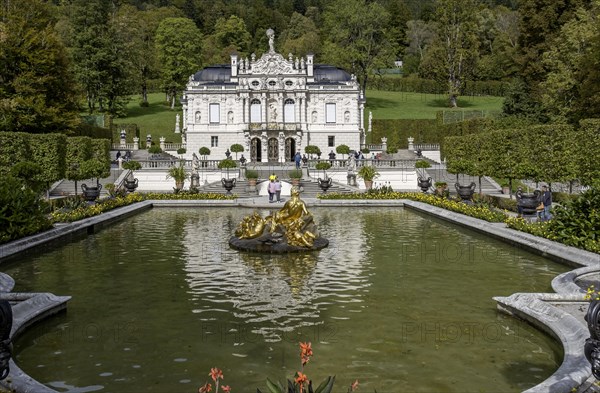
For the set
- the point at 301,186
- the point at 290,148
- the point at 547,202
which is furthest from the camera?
the point at 290,148

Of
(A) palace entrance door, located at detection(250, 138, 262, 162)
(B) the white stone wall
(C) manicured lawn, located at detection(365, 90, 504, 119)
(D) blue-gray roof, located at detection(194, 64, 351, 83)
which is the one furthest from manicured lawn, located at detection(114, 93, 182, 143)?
(B) the white stone wall

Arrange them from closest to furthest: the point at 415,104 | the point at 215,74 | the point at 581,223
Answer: the point at 581,223, the point at 215,74, the point at 415,104

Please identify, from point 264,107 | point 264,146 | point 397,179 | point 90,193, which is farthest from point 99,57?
point 90,193

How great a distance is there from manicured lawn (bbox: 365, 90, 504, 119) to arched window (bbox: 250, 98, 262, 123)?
21740mm

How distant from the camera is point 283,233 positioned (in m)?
17.4

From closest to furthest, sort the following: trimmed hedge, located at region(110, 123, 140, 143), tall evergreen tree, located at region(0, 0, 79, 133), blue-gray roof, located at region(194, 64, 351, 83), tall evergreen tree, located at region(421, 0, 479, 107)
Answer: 1. tall evergreen tree, located at region(0, 0, 79, 133)
2. blue-gray roof, located at region(194, 64, 351, 83)
3. trimmed hedge, located at region(110, 123, 140, 143)
4. tall evergreen tree, located at region(421, 0, 479, 107)

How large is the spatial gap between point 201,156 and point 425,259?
4940 cm

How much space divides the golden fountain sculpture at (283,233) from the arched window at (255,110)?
47097 mm

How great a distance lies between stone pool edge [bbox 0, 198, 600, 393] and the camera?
23.2 ft

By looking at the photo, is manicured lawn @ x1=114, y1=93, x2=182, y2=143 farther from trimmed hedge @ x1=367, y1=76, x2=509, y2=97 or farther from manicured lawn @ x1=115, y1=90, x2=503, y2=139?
trimmed hedge @ x1=367, y1=76, x2=509, y2=97

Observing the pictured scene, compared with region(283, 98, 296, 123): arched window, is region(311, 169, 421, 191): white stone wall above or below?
below

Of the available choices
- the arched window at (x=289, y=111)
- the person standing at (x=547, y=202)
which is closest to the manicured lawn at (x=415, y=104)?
the arched window at (x=289, y=111)

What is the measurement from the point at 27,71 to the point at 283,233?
35.3 metres

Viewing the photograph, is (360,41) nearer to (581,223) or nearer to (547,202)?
(547,202)
